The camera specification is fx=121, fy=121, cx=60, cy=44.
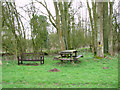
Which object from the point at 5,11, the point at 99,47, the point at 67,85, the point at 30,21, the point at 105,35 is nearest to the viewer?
the point at 67,85

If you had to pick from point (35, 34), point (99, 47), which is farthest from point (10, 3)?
point (99, 47)

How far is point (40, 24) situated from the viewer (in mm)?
20219

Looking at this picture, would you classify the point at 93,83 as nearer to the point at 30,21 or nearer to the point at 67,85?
the point at 67,85

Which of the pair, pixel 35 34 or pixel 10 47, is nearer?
pixel 10 47

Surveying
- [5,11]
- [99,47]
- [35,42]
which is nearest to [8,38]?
[5,11]

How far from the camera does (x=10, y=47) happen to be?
12.1 metres

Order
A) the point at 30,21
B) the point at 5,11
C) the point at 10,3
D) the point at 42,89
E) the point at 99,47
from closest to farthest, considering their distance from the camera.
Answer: the point at 42,89
the point at 99,47
the point at 5,11
the point at 10,3
the point at 30,21

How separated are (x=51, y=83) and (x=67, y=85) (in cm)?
69

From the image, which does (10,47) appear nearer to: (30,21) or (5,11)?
(5,11)

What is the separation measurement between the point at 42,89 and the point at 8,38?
9015 mm

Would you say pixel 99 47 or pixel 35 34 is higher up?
pixel 35 34

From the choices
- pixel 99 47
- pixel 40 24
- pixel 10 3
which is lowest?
pixel 99 47

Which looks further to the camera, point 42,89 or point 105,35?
point 105,35

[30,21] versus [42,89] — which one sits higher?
[30,21]
